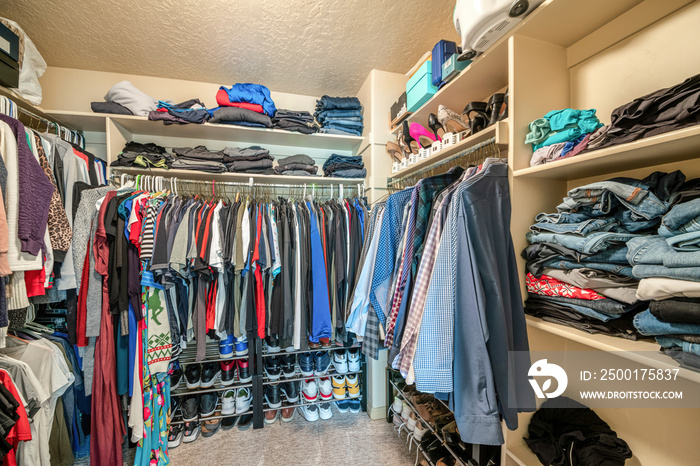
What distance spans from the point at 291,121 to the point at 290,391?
6.82 ft

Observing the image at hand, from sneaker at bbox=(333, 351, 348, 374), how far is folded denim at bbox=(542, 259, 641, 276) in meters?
1.62

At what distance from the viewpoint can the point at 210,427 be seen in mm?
1845

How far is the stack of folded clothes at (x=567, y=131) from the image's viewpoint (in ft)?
2.63

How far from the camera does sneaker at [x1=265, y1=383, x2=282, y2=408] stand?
6.37 feet

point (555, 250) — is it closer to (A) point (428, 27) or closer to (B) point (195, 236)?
(A) point (428, 27)

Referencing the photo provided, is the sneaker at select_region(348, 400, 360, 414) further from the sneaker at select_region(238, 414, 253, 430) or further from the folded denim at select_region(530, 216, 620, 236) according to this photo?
the folded denim at select_region(530, 216, 620, 236)

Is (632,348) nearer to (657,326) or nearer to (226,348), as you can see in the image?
(657,326)

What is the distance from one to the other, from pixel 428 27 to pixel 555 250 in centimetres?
151

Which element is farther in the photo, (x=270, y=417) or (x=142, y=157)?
(x=270, y=417)

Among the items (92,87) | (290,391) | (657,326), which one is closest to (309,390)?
(290,391)

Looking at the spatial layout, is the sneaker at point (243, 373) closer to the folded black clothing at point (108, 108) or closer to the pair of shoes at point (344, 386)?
the pair of shoes at point (344, 386)

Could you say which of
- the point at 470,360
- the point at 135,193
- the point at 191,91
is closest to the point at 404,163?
the point at 470,360

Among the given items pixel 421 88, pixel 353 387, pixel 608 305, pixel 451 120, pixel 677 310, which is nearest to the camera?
pixel 677 310


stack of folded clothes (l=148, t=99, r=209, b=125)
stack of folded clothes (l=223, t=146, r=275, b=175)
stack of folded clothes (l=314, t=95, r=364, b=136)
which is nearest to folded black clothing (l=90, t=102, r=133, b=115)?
stack of folded clothes (l=148, t=99, r=209, b=125)
